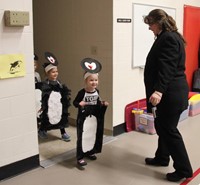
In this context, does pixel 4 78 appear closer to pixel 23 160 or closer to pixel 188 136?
pixel 23 160

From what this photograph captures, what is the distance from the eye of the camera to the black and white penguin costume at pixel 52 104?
3476 mm

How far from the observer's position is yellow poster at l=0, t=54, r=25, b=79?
250cm

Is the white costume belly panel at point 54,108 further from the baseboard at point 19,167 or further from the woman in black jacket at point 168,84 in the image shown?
the woman in black jacket at point 168,84

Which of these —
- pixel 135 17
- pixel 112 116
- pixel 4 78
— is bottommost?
pixel 112 116

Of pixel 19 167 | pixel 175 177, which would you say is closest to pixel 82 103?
pixel 19 167

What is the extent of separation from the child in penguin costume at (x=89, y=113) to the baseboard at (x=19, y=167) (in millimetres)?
418

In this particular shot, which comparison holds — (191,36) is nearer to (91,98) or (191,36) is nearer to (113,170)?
(91,98)

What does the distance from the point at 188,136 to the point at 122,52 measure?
A: 4.47ft

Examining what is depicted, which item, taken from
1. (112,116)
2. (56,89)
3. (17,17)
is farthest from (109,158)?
(17,17)

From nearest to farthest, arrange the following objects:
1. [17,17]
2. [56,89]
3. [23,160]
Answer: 1. [17,17]
2. [23,160]
3. [56,89]

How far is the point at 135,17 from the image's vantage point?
391 cm

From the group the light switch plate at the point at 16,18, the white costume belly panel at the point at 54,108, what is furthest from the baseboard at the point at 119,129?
the light switch plate at the point at 16,18

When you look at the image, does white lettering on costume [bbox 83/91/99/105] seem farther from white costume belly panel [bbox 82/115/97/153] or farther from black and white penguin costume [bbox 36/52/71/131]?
black and white penguin costume [bbox 36/52/71/131]

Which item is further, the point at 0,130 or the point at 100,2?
the point at 100,2
